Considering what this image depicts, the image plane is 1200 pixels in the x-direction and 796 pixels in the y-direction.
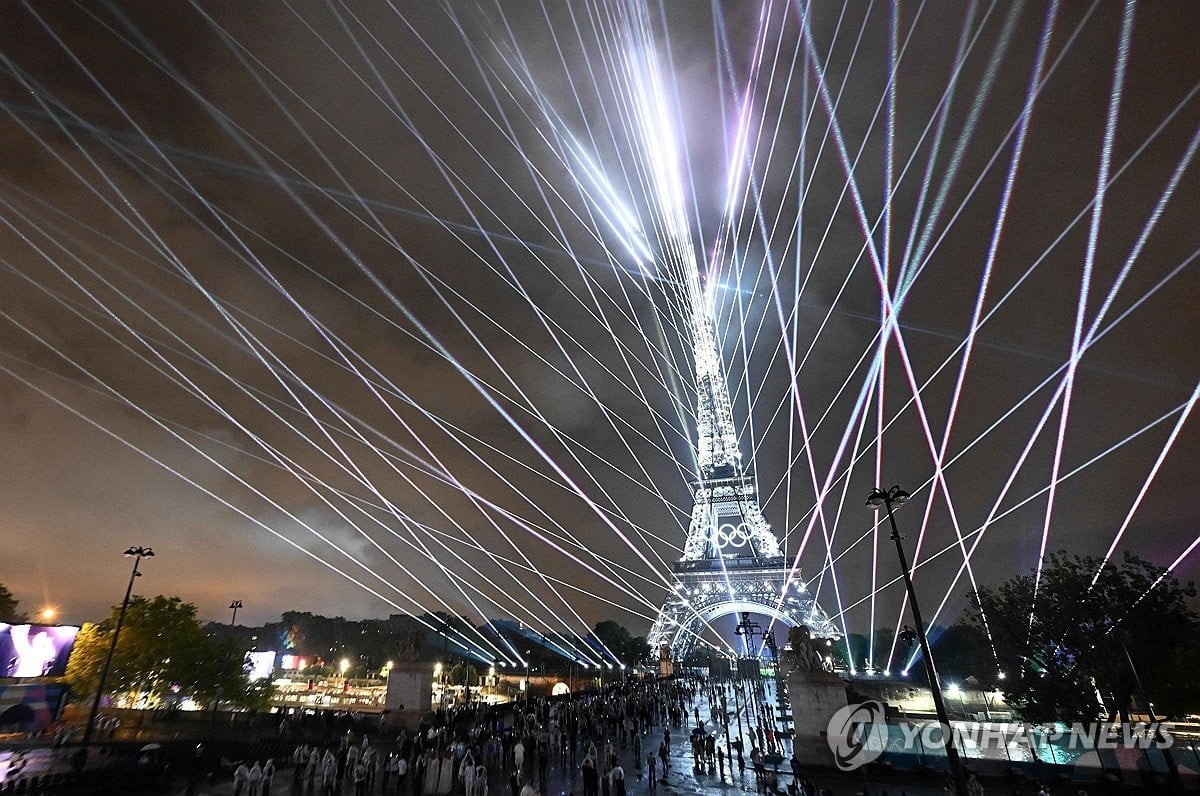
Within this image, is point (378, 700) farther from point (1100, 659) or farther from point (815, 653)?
point (1100, 659)

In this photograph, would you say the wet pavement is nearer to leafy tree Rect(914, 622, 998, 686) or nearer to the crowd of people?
the crowd of people

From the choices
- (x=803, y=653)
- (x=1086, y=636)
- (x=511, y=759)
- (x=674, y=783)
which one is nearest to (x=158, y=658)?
(x=511, y=759)

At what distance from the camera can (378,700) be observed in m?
59.2

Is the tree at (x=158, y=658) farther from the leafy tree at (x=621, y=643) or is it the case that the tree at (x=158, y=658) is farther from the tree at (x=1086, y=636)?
the leafy tree at (x=621, y=643)

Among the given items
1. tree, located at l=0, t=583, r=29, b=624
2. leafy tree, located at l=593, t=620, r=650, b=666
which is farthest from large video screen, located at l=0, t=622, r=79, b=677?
leafy tree, located at l=593, t=620, r=650, b=666

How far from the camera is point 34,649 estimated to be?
38.5 meters

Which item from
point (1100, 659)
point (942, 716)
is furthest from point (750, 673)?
Answer: point (942, 716)

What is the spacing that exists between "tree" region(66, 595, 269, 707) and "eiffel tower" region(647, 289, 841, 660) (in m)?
58.1

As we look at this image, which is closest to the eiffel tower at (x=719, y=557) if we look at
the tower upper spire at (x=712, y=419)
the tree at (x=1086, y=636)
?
the tower upper spire at (x=712, y=419)

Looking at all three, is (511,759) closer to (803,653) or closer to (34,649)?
(803,653)

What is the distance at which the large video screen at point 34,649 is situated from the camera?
37.3 metres

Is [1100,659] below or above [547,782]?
above

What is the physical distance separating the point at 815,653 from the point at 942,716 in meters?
10.0

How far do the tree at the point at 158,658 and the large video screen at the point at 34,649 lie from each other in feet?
2.37
